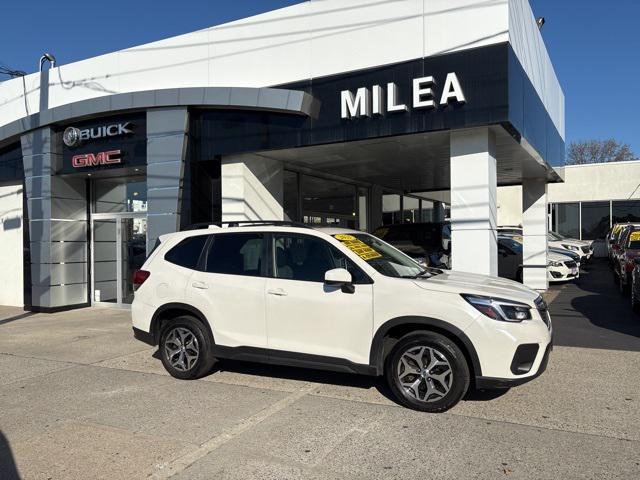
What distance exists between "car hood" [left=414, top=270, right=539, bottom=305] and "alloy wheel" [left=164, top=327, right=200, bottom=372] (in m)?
2.70

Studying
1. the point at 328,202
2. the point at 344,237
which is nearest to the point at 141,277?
the point at 344,237

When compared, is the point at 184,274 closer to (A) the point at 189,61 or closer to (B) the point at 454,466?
(B) the point at 454,466

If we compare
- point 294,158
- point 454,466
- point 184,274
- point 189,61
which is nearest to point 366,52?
point 294,158

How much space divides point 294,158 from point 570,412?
26.0ft

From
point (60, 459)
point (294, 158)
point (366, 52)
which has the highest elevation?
point (366, 52)

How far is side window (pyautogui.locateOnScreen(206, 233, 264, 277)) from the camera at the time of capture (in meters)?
5.89

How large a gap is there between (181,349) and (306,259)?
1.91 m

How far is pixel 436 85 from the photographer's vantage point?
858 centimetres

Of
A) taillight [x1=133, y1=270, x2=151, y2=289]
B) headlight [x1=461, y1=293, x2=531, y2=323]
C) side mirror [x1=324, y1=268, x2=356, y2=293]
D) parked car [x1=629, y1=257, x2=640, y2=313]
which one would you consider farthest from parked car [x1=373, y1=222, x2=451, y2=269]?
headlight [x1=461, y1=293, x2=531, y2=323]

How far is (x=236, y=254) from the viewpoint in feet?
19.9

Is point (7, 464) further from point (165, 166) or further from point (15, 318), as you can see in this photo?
point (15, 318)

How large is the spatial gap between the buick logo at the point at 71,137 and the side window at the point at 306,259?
8.45 m

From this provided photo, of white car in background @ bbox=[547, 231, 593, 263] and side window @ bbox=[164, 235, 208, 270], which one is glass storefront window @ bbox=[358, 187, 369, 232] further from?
side window @ bbox=[164, 235, 208, 270]

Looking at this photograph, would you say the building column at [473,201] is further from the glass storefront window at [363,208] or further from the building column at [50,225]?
the building column at [50,225]
